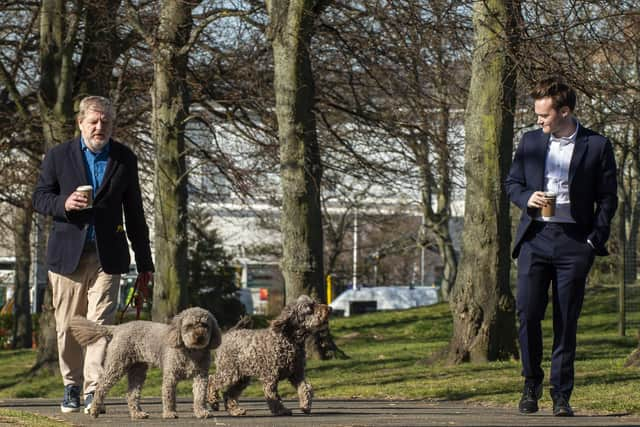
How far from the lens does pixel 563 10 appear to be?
47.8 feet

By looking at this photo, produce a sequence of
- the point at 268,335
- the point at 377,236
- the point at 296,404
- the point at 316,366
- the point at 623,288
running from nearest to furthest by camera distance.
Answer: the point at 268,335 → the point at 296,404 → the point at 316,366 → the point at 623,288 → the point at 377,236

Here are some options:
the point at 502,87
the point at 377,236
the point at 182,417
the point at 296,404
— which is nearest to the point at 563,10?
the point at 502,87

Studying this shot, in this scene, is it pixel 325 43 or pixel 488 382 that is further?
pixel 325 43

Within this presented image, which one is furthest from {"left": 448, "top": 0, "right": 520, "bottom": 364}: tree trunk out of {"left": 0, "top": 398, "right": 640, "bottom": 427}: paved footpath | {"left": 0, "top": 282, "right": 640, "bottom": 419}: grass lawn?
{"left": 0, "top": 398, "right": 640, "bottom": 427}: paved footpath

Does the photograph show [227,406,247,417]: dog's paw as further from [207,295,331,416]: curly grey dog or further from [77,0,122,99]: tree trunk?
[77,0,122,99]: tree trunk

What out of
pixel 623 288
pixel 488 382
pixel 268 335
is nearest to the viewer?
pixel 268 335

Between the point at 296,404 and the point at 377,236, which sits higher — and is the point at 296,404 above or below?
below

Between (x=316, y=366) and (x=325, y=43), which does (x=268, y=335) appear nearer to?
(x=316, y=366)

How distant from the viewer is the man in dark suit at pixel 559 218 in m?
8.34

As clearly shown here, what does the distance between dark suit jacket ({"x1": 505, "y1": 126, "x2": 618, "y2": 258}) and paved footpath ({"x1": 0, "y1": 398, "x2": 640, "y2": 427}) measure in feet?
4.02

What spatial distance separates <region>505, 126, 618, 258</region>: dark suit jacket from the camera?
832cm

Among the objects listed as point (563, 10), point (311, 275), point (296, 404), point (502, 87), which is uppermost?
point (563, 10)

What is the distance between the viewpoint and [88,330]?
29.5 ft

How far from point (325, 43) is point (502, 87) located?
17.3ft
